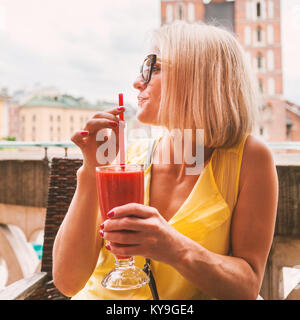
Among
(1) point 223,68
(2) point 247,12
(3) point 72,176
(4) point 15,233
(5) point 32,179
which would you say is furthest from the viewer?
(2) point 247,12

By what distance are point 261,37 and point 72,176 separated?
38.0 m

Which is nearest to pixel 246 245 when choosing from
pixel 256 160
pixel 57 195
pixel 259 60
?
pixel 256 160

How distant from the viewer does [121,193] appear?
75 cm

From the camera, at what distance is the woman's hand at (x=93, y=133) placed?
0.80 metres

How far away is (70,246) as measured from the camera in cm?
90

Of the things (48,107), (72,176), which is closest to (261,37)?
(48,107)

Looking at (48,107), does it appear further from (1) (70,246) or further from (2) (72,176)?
(1) (70,246)

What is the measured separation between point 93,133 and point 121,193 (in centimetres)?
18

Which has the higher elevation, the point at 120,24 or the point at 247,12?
the point at 247,12

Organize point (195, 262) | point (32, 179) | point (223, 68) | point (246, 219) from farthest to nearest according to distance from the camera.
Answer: point (32, 179)
point (223, 68)
point (246, 219)
point (195, 262)

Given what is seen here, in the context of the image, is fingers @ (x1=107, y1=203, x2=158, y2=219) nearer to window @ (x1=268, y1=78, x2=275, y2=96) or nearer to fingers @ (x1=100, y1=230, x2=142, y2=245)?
fingers @ (x1=100, y1=230, x2=142, y2=245)

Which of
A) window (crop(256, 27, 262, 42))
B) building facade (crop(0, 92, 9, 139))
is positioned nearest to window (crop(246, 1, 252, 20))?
window (crop(256, 27, 262, 42))

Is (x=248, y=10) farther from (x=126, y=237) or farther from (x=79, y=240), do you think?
(x=126, y=237)

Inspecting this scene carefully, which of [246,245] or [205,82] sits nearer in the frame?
[246,245]
